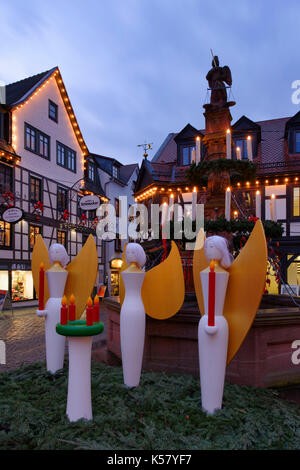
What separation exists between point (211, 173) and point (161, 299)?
1.89m

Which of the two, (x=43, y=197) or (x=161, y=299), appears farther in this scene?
(x=43, y=197)

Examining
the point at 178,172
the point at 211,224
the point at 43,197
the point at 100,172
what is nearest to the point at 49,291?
the point at 211,224

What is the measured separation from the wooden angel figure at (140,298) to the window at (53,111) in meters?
16.7

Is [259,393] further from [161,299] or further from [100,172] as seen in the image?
[100,172]

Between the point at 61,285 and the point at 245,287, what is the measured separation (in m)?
2.32

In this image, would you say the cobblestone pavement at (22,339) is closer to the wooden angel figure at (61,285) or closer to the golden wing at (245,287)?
the wooden angel figure at (61,285)

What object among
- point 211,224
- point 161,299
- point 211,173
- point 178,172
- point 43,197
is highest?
point 178,172

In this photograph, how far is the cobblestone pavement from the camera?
6.17 m

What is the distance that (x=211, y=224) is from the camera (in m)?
4.20

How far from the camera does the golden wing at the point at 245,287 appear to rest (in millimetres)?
3117

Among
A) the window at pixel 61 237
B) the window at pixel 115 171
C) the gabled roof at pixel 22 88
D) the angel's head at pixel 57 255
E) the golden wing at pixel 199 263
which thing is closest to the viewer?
the golden wing at pixel 199 263

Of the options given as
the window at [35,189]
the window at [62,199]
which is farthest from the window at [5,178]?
the window at [62,199]

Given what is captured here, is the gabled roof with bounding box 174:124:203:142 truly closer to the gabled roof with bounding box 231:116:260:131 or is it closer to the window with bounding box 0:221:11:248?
the gabled roof with bounding box 231:116:260:131

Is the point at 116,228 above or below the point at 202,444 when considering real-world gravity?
above
